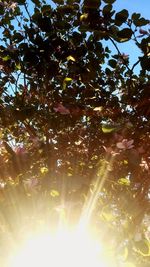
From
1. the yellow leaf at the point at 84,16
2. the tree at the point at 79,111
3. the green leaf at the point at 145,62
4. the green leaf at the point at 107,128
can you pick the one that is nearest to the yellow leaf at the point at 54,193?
the tree at the point at 79,111

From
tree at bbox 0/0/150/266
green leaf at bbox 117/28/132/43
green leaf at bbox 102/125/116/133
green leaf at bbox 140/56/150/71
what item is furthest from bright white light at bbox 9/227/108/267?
green leaf at bbox 117/28/132/43

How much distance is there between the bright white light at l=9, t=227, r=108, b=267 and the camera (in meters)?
1.91

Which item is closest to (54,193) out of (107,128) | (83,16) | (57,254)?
(57,254)

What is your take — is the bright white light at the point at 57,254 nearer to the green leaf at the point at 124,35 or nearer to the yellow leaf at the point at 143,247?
the yellow leaf at the point at 143,247

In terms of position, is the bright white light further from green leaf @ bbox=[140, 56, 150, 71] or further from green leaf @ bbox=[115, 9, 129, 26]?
green leaf @ bbox=[115, 9, 129, 26]

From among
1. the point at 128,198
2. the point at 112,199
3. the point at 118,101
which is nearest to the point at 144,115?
the point at 118,101

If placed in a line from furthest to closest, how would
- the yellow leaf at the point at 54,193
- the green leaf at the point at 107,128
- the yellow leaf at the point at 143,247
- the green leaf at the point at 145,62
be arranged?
the green leaf at the point at 145,62, the yellow leaf at the point at 54,193, the green leaf at the point at 107,128, the yellow leaf at the point at 143,247

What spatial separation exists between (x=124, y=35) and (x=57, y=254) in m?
1.67

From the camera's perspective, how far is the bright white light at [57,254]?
1908 mm

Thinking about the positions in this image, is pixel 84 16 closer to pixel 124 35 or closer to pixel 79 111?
pixel 124 35

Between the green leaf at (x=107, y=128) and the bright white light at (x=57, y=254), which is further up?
the green leaf at (x=107, y=128)

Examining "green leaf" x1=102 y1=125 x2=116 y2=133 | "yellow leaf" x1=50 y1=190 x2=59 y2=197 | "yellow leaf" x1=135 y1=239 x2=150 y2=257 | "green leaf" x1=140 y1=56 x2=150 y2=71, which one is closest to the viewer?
"yellow leaf" x1=135 y1=239 x2=150 y2=257

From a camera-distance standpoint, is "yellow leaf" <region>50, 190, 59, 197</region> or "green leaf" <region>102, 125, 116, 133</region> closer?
"green leaf" <region>102, 125, 116, 133</region>

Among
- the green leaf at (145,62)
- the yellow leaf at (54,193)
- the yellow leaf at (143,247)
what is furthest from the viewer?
the green leaf at (145,62)
